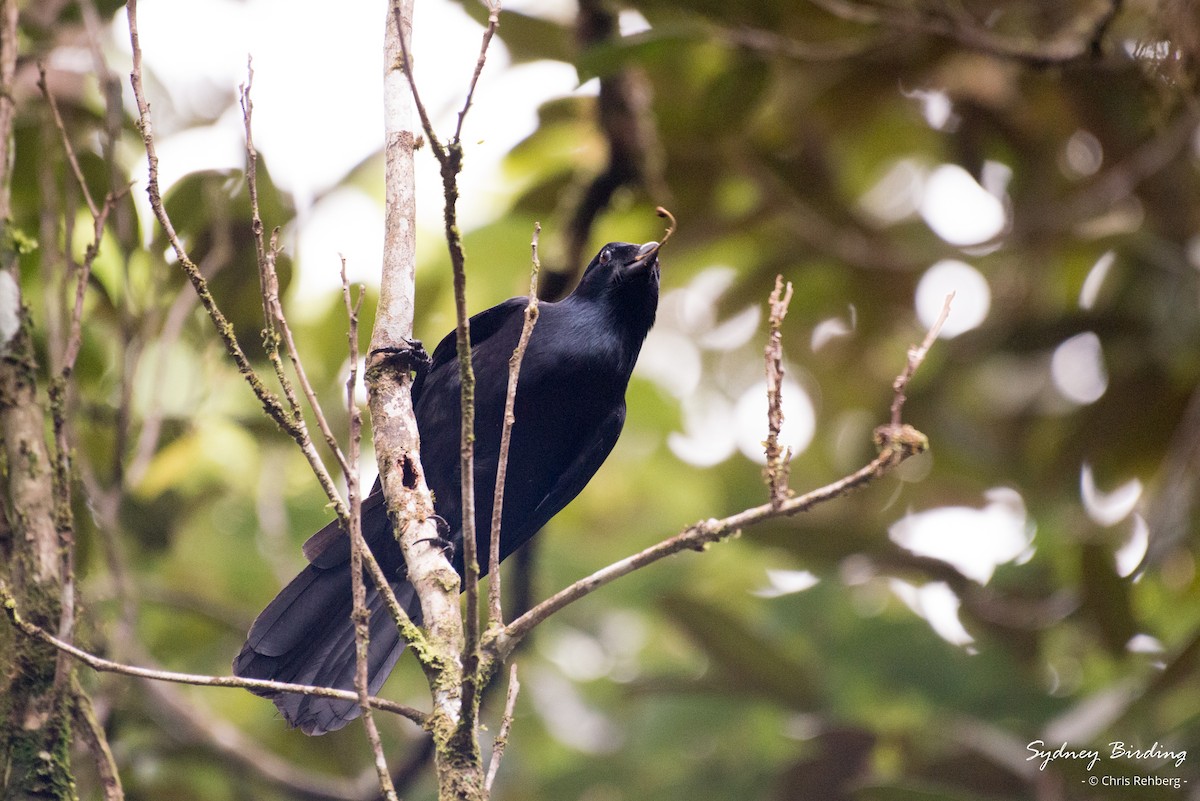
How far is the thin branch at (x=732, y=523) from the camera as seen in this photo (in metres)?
1.86

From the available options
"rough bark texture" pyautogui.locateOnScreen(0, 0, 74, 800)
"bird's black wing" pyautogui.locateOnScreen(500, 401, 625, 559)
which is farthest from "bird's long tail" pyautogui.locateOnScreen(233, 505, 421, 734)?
"bird's black wing" pyautogui.locateOnScreen(500, 401, 625, 559)

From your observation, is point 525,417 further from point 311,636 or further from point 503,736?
point 503,736

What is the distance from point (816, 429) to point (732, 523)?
459 cm

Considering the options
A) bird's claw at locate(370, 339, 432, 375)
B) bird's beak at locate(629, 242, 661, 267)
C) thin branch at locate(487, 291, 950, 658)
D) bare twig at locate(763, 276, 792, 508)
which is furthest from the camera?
bird's beak at locate(629, 242, 661, 267)

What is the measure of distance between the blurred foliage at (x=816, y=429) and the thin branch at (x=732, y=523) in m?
1.96

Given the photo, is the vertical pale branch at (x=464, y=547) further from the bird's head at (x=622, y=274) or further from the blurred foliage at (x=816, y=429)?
the bird's head at (x=622, y=274)

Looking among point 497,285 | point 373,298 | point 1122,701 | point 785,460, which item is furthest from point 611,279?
point 1122,701

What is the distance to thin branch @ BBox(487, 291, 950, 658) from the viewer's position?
1.86m

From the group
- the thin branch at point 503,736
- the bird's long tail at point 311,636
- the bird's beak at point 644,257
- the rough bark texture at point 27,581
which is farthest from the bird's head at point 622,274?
the thin branch at point 503,736

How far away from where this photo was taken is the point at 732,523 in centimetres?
196

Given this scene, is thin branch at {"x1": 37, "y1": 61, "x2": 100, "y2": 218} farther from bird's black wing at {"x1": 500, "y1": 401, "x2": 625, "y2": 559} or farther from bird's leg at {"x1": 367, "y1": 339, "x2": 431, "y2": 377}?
bird's black wing at {"x1": 500, "y1": 401, "x2": 625, "y2": 559}

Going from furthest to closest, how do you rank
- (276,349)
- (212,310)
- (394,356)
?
(394,356) → (276,349) → (212,310)

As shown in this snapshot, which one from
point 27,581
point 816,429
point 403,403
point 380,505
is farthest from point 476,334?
point 816,429

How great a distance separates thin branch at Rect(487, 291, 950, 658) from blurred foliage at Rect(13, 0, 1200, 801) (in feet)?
6.42
